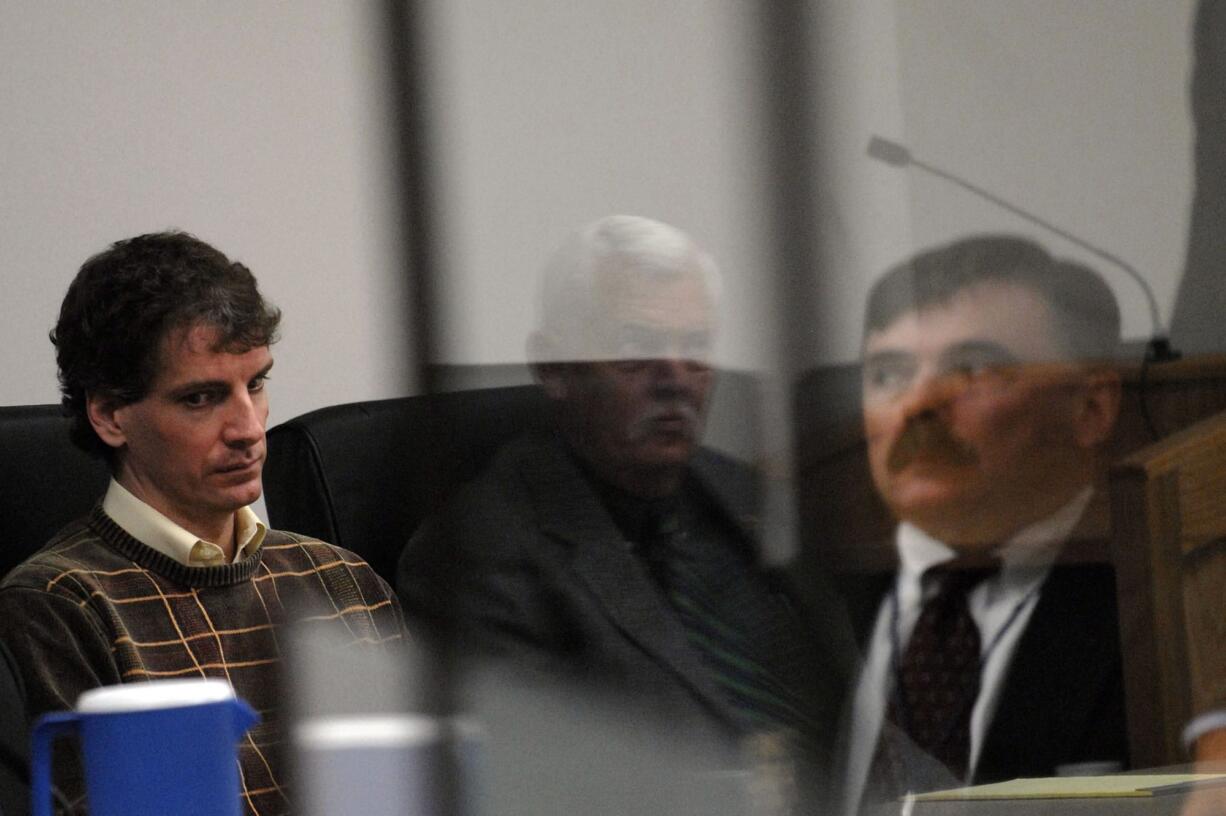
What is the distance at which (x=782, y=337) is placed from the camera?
0.52 metres

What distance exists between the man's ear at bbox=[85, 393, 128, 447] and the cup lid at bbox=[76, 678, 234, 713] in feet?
3.02

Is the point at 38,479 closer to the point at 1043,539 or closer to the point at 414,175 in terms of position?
the point at 414,175

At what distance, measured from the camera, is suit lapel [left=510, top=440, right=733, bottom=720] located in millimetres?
521

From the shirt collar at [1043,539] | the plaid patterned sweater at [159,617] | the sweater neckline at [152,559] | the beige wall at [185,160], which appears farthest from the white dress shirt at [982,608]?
the beige wall at [185,160]

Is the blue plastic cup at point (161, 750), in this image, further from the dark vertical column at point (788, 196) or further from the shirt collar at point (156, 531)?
the shirt collar at point (156, 531)

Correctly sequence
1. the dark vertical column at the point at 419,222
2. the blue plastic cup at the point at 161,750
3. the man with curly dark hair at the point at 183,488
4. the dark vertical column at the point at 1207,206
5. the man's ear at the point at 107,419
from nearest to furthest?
the dark vertical column at the point at 1207,206
the dark vertical column at the point at 419,222
the blue plastic cup at the point at 161,750
the man with curly dark hair at the point at 183,488
the man's ear at the point at 107,419

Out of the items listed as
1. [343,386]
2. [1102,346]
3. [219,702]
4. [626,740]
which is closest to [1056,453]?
[1102,346]

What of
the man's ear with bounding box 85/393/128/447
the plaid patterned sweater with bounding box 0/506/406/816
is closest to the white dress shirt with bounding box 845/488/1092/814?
the plaid patterned sweater with bounding box 0/506/406/816

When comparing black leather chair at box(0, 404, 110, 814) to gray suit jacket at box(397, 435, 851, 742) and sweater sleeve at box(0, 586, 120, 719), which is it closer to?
sweater sleeve at box(0, 586, 120, 719)

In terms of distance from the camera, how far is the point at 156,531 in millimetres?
1692

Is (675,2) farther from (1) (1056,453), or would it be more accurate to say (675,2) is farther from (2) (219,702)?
(2) (219,702)

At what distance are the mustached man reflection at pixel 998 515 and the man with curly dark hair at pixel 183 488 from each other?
117 centimetres

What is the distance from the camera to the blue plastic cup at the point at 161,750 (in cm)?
85

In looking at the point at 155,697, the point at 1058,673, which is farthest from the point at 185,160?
the point at 1058,673
